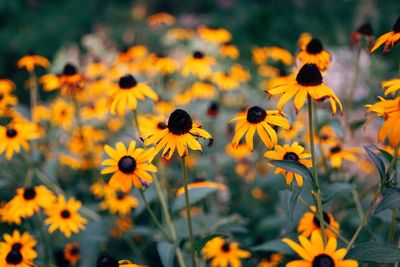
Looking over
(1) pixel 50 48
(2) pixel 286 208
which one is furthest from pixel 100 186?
(1) pixel 50 48

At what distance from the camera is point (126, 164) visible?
1352 mm

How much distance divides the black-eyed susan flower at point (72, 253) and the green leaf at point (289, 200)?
1.11 m

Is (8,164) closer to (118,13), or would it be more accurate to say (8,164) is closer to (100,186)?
(100,186)

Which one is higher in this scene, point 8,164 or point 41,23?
point 41,23

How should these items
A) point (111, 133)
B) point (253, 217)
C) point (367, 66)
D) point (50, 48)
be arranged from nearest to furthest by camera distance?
point (253, 217), point (111, 133), point (367, 66), point (50, 48)

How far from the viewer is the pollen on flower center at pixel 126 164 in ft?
4.42

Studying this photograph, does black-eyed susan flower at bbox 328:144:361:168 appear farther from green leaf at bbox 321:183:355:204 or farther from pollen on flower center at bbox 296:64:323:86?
pollen on flower center at bbox 296:64:323:86

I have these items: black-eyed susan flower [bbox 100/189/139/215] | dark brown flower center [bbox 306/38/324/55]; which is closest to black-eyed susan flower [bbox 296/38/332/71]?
dark brown flower center [bbox 306/38/324/55]

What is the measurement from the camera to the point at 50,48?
502cm

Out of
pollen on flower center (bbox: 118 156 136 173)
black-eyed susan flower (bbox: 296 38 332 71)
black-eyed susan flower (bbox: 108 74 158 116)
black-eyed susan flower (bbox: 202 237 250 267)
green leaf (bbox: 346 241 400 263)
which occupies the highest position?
black-eyed susan flower (bbox: 296 38 332 71)

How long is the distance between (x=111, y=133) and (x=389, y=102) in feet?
6.78

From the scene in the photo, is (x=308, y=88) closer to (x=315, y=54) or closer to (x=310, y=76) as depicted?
(x=310, y=76)

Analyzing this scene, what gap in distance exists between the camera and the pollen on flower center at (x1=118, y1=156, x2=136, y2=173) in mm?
1347

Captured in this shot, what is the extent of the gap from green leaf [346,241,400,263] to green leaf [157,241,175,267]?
0.53 meters
